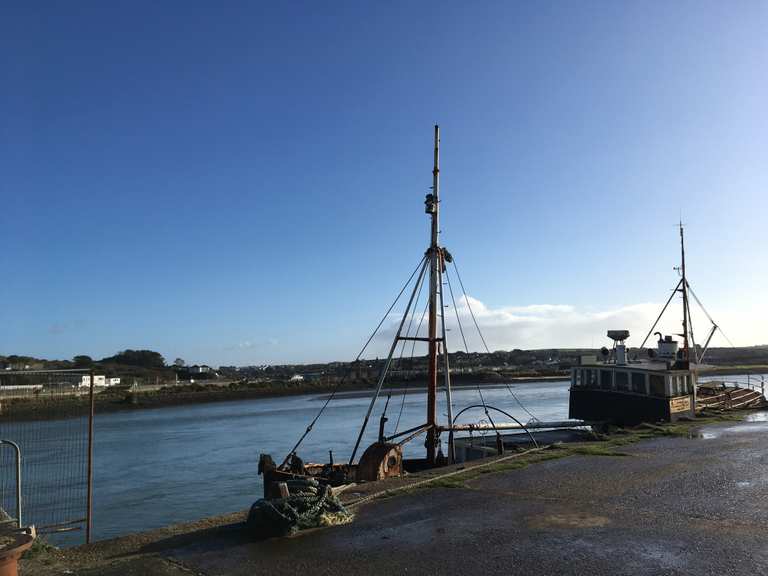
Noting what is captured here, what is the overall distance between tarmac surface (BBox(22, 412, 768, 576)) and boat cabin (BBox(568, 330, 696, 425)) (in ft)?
41.3

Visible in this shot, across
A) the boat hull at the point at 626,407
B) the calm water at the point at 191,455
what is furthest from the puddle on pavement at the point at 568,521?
the boat hull at the point at 626,407

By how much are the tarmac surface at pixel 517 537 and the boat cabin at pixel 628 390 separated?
12.6 metres

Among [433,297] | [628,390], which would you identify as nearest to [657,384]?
[628,390]

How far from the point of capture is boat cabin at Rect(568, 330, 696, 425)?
24750 mm

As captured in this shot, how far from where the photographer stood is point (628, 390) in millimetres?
26750

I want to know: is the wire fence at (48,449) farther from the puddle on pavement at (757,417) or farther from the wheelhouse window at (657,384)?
the puddle on pavement at (757,417)

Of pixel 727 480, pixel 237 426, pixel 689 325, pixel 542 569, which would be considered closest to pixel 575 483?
pixel 727 480

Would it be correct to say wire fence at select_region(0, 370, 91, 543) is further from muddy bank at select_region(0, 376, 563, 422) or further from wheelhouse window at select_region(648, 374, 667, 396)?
muddy bank at select_region(0, 376, 563, 422)

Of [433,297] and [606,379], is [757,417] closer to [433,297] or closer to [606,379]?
[606,379]

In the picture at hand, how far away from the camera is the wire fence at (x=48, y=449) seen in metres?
11.2

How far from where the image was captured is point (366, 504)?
10977mm

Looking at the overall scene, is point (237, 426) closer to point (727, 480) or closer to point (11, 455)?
point (11, 455)

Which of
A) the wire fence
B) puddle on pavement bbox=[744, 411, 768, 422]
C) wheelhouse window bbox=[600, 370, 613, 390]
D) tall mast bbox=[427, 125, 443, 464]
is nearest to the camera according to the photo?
the wire fence

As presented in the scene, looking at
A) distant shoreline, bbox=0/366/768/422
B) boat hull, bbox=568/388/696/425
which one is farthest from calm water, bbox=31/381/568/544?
boat hull, bbox=568/388/696/425
